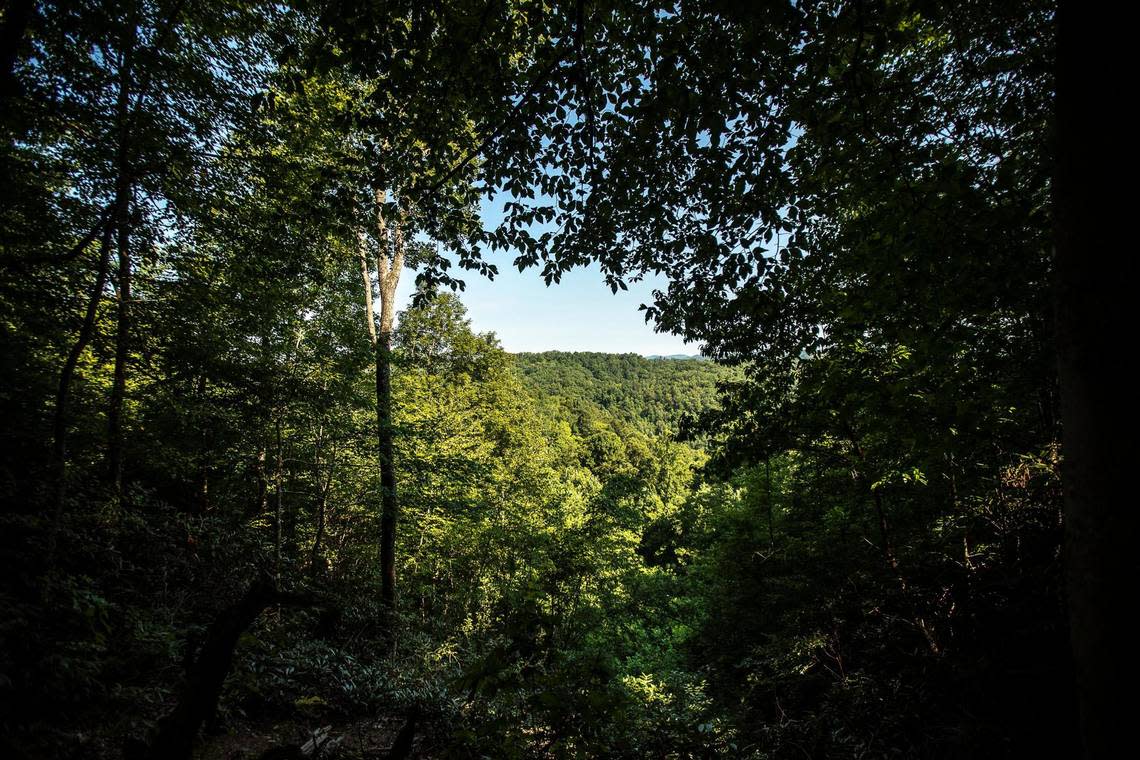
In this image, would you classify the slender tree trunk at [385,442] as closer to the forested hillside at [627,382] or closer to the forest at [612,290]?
the forest at [612,290]

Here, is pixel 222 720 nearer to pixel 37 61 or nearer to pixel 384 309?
pixel 37 61

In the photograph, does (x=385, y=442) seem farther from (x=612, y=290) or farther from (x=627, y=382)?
(x=627, y=382)

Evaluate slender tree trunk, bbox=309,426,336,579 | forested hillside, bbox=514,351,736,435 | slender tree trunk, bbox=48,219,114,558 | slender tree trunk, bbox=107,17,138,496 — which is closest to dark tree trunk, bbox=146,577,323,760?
slender tree trunk, bbox=48,219,114,558

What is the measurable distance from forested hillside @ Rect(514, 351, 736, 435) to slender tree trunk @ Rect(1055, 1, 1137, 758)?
76105 millimetres

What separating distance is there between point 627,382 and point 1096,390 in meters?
118

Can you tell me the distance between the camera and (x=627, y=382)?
118 m

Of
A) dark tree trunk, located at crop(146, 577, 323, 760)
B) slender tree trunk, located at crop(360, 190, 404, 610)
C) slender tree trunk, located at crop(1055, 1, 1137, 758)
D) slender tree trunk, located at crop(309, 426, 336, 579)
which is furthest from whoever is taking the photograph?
slender tree trunk, located at crop(309, 426, 336, 579)

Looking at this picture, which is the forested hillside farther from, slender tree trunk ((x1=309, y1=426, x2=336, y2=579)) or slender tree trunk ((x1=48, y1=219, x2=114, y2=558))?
slender tree trunk ((x1=48, y1=219, x2=114, y2=558))

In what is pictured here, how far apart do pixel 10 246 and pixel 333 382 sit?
4350 mm

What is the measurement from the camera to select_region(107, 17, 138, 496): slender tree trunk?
4406 millimetres

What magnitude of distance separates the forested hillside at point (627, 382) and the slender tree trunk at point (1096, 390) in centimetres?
7611

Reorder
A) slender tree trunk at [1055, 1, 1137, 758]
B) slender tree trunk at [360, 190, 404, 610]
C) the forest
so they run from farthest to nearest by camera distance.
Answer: slender tree trunk at [360, 190, 404, 610], the forest, slender tree trunk at [1055, 1, 1137, 758]

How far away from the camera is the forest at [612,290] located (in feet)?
8.12

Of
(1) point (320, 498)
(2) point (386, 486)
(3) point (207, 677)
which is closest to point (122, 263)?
(2) point (386, 486)
